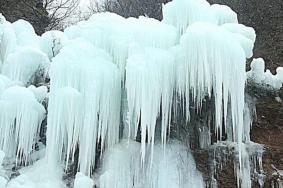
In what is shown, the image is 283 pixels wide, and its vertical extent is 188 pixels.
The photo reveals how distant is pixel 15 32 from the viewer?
7.36 m

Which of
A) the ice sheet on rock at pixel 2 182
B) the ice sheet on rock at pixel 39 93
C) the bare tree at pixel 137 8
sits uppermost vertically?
the bare tree at pixel 137 8

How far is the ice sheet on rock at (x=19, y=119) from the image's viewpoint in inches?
218

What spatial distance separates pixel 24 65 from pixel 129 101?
199 cm

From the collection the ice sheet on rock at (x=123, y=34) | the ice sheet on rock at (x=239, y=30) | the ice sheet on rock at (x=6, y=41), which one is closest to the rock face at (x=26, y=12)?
the ice sheet on rock at (x=6, y=41)

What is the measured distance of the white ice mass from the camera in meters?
5.20

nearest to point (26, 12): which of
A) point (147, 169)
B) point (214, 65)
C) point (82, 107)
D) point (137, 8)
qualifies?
point (137, 8)

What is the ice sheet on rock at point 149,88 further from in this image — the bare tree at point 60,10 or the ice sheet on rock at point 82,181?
the bare tree at point 60,10

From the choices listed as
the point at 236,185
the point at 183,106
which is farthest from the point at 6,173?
the point at 236,185

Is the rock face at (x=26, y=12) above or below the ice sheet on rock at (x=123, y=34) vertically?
above

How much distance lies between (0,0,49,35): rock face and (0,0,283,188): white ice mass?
4.73 m

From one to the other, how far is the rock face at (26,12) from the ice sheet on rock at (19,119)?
5.04 metres

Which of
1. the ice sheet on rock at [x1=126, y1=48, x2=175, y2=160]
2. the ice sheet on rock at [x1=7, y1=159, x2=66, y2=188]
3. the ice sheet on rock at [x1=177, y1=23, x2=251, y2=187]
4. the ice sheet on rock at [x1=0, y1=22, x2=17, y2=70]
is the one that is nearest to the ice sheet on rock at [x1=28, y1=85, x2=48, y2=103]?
the ice sheet on rock at [x1=7, y1=159, x2=66, y2=188]

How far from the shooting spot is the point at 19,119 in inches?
219

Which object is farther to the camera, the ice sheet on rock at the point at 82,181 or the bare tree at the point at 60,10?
the bare tree at the point at 60,10
